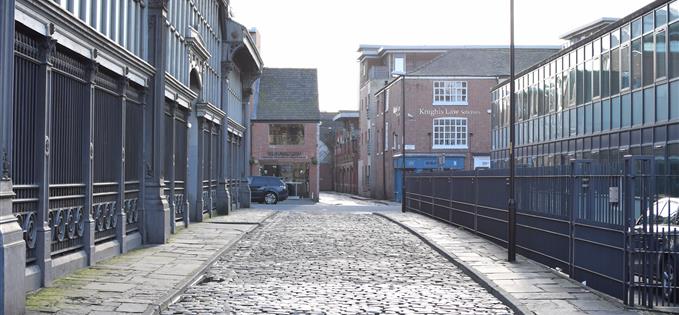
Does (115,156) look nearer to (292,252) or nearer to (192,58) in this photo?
(292,252)

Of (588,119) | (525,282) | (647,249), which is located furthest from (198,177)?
(647,249)

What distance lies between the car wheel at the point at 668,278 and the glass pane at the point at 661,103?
49.0ft

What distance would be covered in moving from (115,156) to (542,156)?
87.5 ft

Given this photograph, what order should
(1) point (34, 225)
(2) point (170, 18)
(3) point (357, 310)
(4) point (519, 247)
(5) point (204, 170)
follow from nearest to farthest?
1. (3) point (357, 310)
2. (1) point (34, 225)
3. (4) point (519, 247)
4. (2) point (170, 18)
5. (5) point (204, 170)

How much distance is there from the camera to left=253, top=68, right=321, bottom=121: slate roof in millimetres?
59156

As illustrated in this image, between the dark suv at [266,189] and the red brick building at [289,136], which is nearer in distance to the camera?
the dark suv at [266,189]

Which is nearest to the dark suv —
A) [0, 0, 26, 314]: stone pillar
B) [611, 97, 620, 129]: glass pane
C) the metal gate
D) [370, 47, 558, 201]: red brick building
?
[370, 47, 558, 201]: red brick building

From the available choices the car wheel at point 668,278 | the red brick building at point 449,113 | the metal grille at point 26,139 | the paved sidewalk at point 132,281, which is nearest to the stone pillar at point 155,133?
the paved sidewalk at point 132,281

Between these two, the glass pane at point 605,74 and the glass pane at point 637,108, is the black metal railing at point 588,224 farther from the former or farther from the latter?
the glass pane at point 605,74

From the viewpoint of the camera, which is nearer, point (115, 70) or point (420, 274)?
point (420, 274)

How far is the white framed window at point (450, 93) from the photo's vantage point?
196 feet

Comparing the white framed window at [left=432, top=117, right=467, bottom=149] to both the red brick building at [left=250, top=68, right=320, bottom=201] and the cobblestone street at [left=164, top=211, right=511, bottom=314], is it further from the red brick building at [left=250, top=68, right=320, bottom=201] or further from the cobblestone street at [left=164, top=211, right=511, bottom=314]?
the cobblestone street at [left=164, top=211, right=511, bottom=314]

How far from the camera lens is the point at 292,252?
17.7m

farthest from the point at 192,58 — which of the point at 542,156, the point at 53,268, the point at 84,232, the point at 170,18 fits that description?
the point at 542,156
